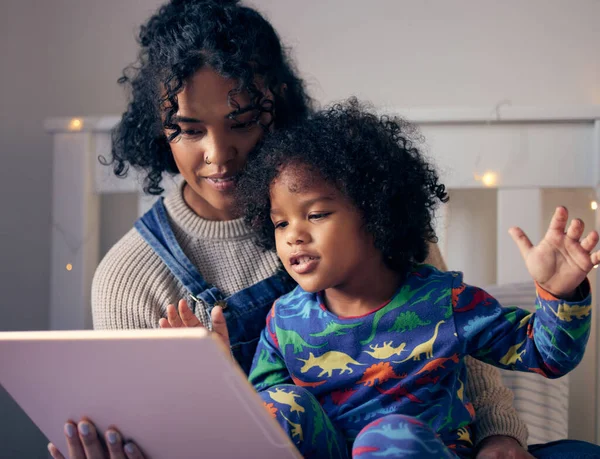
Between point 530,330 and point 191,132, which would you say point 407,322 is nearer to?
point 530,330

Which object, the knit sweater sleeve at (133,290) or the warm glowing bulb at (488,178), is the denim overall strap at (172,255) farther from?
the warm glowing bulb at (488,178)

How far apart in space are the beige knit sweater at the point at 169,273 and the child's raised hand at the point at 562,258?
361 mm

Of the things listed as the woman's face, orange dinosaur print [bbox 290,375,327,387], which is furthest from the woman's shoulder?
orange dinosaur print [bbox 290,375,327,387]

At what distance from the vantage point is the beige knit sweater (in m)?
1.21

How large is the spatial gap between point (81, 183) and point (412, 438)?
1.08 metres

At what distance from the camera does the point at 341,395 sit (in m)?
0.98

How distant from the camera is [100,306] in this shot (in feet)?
4.08

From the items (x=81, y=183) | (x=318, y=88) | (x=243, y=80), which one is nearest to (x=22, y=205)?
(x=81, y=183)

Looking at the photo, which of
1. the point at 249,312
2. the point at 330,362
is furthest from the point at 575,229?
the point at 249,312

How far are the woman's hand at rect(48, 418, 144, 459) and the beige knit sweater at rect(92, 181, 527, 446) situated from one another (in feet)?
1.26

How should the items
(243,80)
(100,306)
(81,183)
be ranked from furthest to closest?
(81,183) < (100,306) < (243,80)

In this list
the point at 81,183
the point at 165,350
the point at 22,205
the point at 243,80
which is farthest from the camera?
the point at 22,205

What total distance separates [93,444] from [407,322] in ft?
1.35

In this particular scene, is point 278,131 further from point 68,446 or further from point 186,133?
point 68,446
